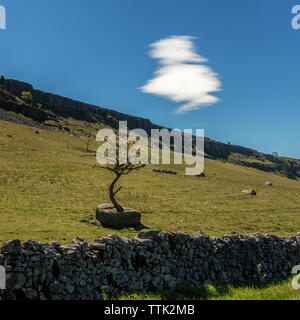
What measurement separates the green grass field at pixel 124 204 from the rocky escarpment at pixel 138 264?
1.01 m

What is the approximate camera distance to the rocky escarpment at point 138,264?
9375mm

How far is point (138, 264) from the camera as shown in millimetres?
11711

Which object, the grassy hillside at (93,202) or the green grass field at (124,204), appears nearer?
the green grass field at (124,204)

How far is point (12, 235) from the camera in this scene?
21.1m

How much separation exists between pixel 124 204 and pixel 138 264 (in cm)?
2770

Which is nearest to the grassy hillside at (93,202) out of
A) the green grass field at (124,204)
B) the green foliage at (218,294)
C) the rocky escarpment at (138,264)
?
the green grass field at (124,204)

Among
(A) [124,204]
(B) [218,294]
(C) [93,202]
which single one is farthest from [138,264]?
(A) [124,204]

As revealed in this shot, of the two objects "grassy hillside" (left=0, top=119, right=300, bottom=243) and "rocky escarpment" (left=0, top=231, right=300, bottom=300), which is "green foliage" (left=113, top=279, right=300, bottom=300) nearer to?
"rocky escarpment" (left=0, top=231, right=300, bottom=300)

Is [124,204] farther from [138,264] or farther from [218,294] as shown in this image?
[218,294]

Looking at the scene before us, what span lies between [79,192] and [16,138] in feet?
138

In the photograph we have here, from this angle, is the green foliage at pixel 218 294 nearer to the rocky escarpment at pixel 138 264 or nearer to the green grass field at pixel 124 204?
the green grass field at pixel 124 204

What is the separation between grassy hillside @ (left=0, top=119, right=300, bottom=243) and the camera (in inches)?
1048

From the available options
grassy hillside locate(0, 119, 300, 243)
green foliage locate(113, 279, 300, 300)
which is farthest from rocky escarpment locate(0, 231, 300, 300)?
grassy hillside locate(0, 119, 300, 243)

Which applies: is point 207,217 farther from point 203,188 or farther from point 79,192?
point 203,188
